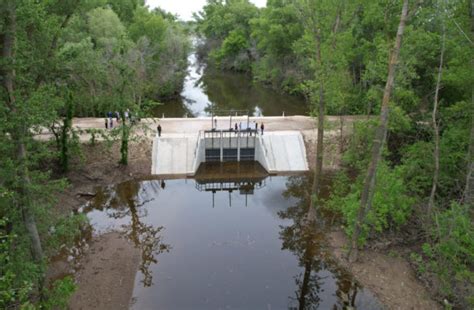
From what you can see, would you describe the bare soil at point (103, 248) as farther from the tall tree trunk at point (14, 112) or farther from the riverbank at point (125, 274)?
the tall tree trunk at point (14, 112)

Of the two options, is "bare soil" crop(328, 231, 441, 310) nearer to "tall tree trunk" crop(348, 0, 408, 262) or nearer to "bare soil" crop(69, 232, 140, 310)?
"tall tree trunk" crop(348, 0, 408, 262)

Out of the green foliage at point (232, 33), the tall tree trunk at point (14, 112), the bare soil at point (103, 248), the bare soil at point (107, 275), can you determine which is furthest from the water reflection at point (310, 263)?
the green foliage at point (232, 33)

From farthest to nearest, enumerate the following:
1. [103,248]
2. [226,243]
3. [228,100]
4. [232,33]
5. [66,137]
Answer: [232,33]
[228,100]
[66,137]
[226,243]
[103,248]

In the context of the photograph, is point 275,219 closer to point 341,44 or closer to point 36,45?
point 341,44

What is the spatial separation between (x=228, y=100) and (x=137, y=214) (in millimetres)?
28591

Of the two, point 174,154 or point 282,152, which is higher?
point 282,152

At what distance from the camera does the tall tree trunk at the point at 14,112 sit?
9.48 metres

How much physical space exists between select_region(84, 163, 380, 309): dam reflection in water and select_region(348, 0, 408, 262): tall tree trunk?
1829 millimetres

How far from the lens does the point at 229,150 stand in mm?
26609

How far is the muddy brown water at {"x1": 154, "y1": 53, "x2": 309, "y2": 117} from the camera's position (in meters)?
40.7

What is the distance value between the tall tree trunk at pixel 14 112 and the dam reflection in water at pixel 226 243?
5534 mm

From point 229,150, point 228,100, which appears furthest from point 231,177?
point 228,100

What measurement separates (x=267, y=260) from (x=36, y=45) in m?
12.7

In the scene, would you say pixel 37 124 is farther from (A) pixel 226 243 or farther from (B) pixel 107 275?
(A) pixel 226 243
